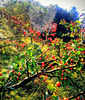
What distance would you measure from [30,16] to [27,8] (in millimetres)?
1477

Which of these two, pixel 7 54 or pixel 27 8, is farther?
pixel 27 8

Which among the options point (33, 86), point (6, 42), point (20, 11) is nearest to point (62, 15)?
point (20, 11)

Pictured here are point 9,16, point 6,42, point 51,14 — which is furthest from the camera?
point 51,14

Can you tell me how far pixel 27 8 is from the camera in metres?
10.4

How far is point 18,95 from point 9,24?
8.08m

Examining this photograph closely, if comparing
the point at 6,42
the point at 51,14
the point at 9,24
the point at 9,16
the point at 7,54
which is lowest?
the point at 7,54

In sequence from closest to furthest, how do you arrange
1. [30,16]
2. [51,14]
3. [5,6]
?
[5,6] < [30,16] < [51,14]

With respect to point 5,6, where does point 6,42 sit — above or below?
below

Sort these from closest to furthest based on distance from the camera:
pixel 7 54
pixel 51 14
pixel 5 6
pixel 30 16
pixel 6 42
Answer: pixel 7 54
pixel 6 42
pixel 5 6
pixel 30 16
pixel 51 14

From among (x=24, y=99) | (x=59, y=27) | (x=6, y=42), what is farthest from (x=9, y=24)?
(x=24, y=99)

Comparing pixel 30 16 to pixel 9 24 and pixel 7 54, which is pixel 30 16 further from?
pixel 7 54

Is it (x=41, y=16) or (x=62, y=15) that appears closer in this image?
(x=41, y=16)

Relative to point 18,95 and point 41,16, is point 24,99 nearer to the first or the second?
point 18,95

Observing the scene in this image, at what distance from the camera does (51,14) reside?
1119 centimetres
